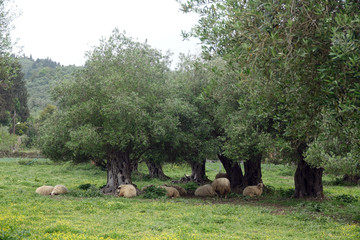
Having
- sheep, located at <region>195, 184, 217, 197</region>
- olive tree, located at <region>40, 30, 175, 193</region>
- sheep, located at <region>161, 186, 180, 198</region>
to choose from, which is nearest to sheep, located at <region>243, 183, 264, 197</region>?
sheep, located at <region>195, 184, 217, 197</region>

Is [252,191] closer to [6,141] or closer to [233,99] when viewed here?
[233,99]

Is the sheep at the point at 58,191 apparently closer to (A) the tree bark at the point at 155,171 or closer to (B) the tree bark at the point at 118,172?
(B) the tree bark at the point at 118,172

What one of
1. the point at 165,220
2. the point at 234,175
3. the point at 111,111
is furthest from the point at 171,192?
the point at 165,220

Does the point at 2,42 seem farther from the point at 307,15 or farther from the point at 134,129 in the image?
the point at 307,15

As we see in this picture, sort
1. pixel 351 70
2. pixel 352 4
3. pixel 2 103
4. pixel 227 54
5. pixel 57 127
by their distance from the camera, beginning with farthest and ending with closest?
1. pixel 2 103
2. pixel 57 127
3. pixel 227 54
4. pixel 352 4
5. pixel 351 70

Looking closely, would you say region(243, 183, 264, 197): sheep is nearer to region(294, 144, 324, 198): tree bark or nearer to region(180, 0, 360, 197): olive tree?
region(294, 144, 324, 198): tree bark

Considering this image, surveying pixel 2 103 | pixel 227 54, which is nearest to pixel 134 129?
pixel 227 54

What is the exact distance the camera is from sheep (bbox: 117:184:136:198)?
23156 millimetres

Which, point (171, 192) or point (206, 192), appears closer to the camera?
point (171, 192)

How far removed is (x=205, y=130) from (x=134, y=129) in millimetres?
4837

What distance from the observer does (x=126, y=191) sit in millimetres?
23234

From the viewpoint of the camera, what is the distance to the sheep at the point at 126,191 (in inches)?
912

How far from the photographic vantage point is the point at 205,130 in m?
24.5

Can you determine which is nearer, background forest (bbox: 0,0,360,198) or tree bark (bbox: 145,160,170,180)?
background forest (bbox: 0,0,360,198)
